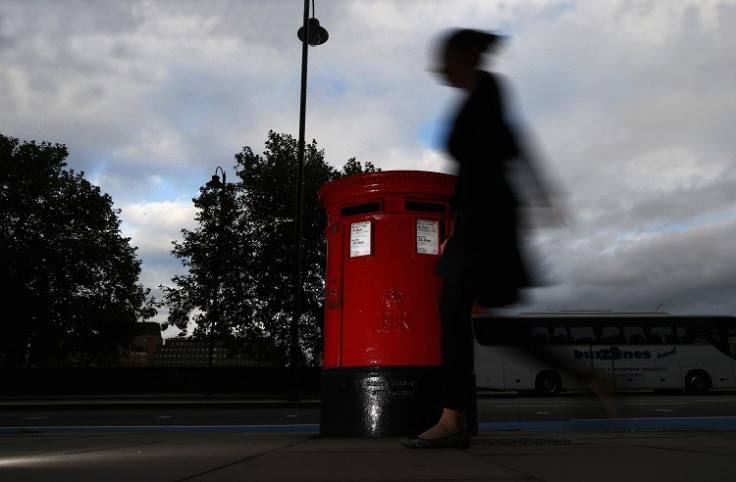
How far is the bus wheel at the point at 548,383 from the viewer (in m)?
22.8

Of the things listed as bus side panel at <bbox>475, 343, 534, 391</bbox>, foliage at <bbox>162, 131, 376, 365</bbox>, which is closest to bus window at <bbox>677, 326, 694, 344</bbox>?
bus side panel at <bbox>475, 343, 534, 391</bbox>

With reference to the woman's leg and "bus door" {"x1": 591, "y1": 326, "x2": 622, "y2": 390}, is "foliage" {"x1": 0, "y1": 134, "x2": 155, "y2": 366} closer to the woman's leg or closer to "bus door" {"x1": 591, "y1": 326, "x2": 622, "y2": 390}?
"bus door" {"x1": 591, "y1": 326, "x2": 622, "y2": 390}

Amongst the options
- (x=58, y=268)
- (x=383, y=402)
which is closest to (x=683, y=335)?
(x=383, y=402)

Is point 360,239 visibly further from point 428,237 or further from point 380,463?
point 380,463

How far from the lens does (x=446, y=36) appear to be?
→ 3451 mm

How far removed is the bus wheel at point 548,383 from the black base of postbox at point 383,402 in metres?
19.6

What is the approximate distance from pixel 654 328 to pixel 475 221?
72.6ft

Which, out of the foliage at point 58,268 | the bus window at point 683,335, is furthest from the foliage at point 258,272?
the bus window at point 683,335

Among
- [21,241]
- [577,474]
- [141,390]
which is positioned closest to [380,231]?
[577,474]

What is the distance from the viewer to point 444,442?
10.1 ft

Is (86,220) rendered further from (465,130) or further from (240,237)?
(465,130)

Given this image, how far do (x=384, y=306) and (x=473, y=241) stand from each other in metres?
1.52

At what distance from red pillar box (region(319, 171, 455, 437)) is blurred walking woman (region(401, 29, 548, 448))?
1096 millimetres

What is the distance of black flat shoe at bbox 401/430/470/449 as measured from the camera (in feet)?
10.1
